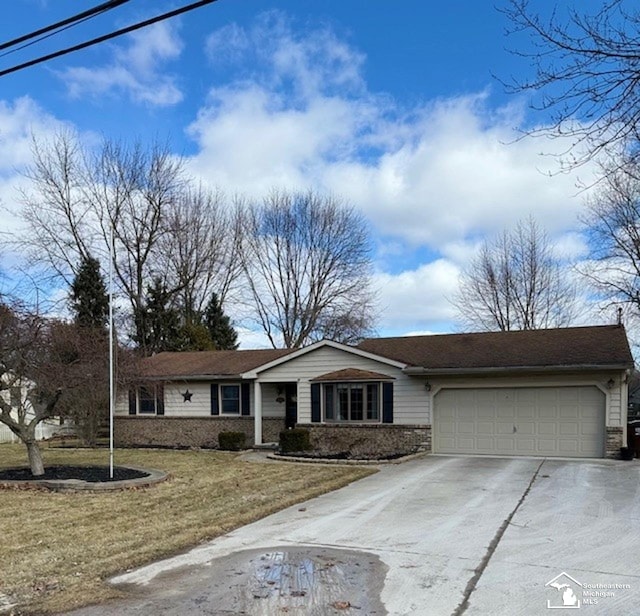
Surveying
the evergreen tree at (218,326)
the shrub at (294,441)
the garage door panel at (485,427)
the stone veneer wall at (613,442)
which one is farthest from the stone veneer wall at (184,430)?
the evergreen tree at (218,326)

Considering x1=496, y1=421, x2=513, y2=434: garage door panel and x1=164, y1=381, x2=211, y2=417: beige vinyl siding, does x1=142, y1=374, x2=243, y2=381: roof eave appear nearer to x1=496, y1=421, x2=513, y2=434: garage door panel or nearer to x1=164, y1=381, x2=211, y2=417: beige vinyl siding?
x1=164, y1=381, x2=211, y2=417: beige vinyl siding

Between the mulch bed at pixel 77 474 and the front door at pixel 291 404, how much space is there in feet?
26.5

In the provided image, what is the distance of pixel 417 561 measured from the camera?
19.6 ft

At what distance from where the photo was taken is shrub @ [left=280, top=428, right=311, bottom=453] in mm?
16875

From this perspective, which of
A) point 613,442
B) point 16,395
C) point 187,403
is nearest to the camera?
point 16,395

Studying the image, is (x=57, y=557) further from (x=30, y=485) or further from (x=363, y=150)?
(x=363, y=150)

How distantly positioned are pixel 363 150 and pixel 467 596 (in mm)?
13547

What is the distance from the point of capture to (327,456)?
16.0 m

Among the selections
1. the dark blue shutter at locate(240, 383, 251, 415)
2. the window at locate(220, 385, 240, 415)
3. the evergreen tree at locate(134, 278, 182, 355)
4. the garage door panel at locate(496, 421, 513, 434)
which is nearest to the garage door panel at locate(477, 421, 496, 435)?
the garage door panel at locate(496, 421, 513, 434)

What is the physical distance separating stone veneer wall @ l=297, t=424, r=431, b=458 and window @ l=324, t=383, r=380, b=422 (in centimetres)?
29

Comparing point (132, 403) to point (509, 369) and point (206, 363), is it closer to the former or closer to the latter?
point (206, 363)

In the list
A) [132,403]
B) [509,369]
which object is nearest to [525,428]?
[509,369]

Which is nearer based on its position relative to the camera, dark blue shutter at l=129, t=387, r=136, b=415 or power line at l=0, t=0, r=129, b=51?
power line at l=0, t=0, r=129, b=51

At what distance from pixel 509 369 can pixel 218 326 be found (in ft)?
70.1
